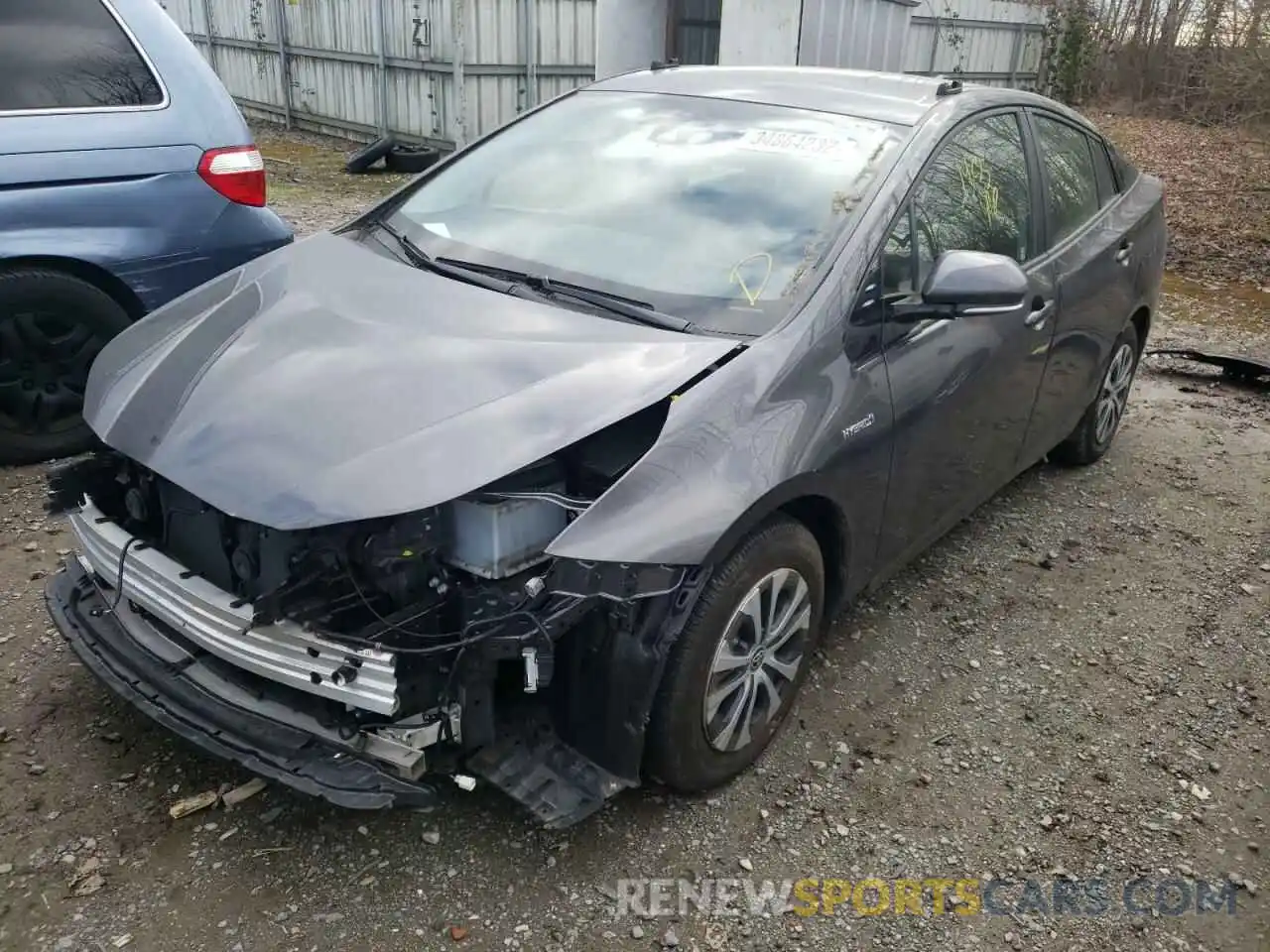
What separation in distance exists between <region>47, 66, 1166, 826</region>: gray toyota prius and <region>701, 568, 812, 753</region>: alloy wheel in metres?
0.01

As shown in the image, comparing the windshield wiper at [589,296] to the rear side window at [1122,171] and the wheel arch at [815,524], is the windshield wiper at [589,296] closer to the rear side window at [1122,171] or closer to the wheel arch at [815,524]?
the wheel arch at [815,524]

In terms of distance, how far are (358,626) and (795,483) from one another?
1.07 metres

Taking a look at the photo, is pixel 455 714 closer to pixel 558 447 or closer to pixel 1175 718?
pixel 558 447

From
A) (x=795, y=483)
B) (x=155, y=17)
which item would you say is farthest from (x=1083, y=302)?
(x=155, y=17)

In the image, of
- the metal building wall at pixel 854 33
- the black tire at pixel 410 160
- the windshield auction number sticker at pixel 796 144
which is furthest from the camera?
the black tire at pixel 410 160

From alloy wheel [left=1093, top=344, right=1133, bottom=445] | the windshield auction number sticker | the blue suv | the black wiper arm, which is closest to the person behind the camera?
the black wiper arm

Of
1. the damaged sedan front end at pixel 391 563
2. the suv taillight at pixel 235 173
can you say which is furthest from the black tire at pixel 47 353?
the damaged sedan front end at pixel 391 563

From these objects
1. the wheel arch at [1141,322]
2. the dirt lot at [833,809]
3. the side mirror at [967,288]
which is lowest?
the dirt lot at [833,809]

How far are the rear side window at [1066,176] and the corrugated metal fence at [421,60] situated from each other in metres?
7.94

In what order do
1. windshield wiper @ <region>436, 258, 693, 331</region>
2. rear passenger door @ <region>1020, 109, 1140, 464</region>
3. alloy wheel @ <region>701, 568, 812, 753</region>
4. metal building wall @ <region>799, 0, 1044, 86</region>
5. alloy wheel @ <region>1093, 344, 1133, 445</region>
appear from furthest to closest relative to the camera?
metal building wall @ <region>799, 0, 1044, 86</region> → alloy wheel @ <region>1093, 344, 1133, 445</region> → rear passenger door @ <region>1020, 109, 1140, 464</region> → windshield wiper @ <region>436, 258, 693, 331</region> → alloy wheel @ <region>701, 568, 812, 753</region>

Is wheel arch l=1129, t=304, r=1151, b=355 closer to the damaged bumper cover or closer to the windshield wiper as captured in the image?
the windshield wiper

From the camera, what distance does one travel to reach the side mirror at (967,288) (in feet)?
9.29

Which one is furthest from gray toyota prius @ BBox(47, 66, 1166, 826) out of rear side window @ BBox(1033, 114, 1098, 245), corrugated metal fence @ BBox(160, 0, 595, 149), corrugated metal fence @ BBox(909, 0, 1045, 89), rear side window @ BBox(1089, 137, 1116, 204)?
corrugated metal fence @ BBox(909, 0, 1045, 89)

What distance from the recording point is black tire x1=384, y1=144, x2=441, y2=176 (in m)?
10.6
